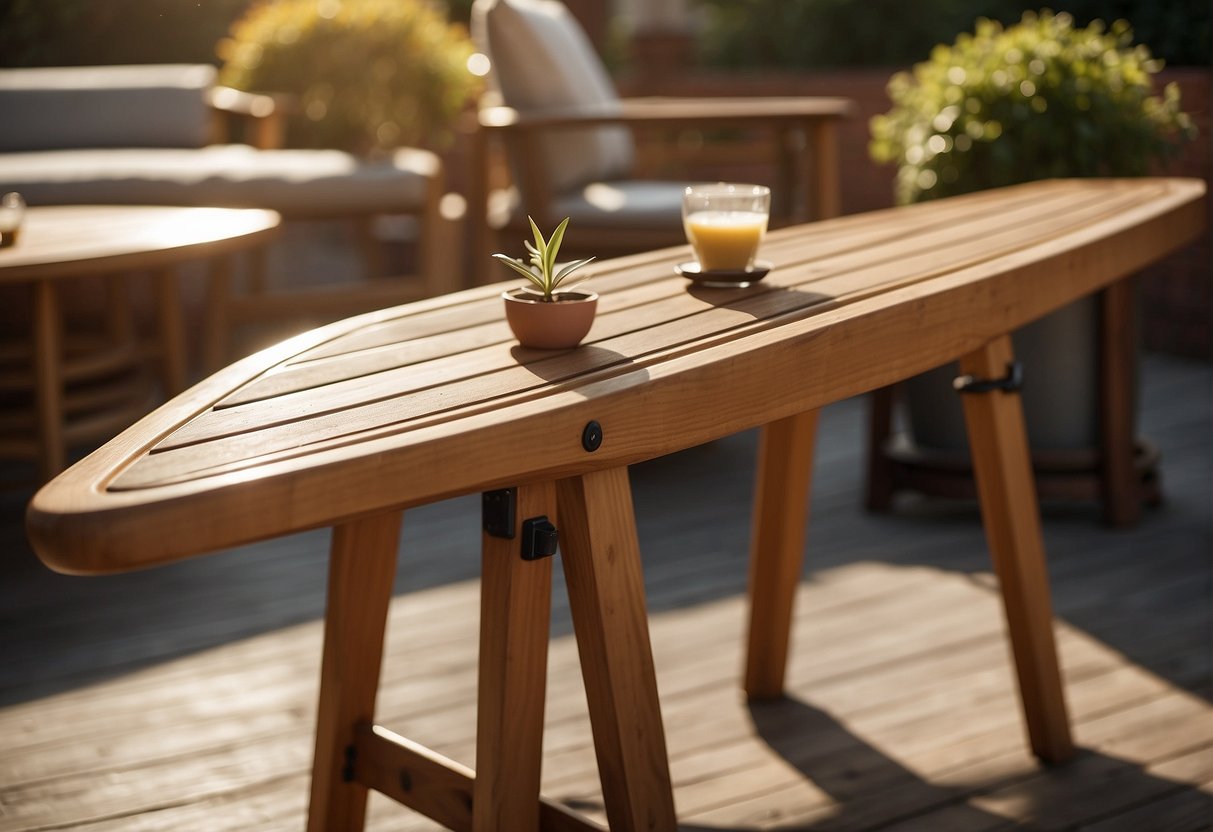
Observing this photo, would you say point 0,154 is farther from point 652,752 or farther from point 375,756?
point 652,752

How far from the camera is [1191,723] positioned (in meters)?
1.94

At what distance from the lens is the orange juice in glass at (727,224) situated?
1.58 m

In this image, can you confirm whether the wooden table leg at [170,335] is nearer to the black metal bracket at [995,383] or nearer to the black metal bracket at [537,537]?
the black metal bracket at [995,383]

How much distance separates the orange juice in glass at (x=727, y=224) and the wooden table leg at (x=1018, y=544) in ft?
1.19

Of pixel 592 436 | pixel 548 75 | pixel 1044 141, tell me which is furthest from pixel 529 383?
pixel 548 75

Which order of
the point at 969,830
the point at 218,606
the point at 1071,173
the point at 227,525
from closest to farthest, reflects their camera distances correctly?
the point at 227,525
the point at 969,830
the point at 218,606
the point at 1071,173

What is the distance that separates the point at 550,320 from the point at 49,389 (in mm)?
1822

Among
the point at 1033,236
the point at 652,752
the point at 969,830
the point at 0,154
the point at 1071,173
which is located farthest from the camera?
the point at 0,154

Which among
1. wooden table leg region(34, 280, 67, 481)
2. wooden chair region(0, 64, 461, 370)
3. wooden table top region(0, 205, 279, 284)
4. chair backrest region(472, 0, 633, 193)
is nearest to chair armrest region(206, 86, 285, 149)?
wooden chair region(0, 64, 461, 370)

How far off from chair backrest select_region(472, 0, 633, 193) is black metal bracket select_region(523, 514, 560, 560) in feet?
7.21

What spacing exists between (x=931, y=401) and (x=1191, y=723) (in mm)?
1094

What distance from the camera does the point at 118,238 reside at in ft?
8.89

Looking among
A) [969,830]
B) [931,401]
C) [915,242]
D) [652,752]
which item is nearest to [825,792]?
[969,830]

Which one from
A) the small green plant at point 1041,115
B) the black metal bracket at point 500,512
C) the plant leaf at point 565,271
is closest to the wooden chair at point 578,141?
the small green plant at point 1041,115
